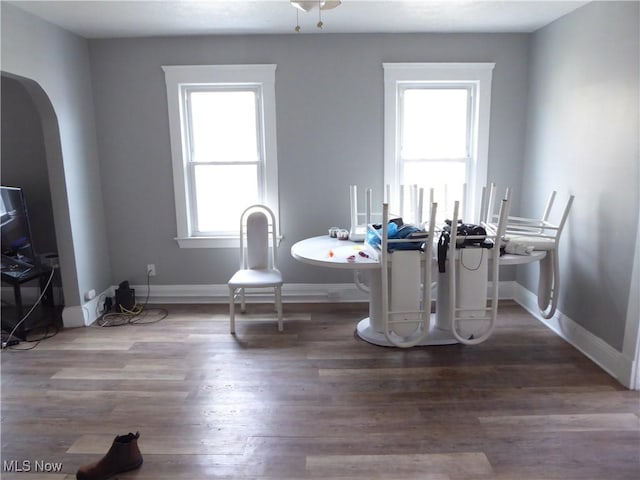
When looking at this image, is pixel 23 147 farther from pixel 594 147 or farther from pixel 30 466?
pixel 594 147

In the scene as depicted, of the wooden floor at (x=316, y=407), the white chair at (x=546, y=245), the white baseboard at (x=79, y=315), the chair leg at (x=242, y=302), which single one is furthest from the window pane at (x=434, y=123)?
the white baseboard at (x=79, y=315)

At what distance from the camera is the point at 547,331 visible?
330 cm

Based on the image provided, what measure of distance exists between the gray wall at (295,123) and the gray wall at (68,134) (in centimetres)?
15

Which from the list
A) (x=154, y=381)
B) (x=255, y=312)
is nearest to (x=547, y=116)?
(x=255, y=312)

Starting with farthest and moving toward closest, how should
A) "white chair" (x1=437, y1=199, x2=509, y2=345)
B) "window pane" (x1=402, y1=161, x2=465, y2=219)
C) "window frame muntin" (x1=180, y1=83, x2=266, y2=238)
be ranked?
"window pane" (x1=402, y1=161, x2=465, y2=219), "window frame muntin" (x1=180, y1=83, x2=266, y2=238), "white chair" (x1=437, y1=199, x2=509, y2=345)

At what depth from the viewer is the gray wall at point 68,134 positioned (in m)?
2.93

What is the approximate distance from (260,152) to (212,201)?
0.64 meters

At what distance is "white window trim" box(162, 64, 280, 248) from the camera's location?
364 centimetres

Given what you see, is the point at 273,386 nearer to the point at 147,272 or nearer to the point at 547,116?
the point at 147,272

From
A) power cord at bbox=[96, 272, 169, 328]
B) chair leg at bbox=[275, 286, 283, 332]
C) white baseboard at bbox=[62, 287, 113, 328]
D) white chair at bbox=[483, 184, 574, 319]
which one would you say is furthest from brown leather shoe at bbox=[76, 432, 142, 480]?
white chair at bbox=[483, 184, 574, 319]

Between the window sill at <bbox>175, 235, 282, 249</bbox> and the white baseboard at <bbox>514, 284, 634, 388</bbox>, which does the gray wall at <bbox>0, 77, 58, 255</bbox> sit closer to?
the window sill at <bbox>175, 235, 282, 249</bbox>

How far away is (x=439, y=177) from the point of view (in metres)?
Answer: 3.89

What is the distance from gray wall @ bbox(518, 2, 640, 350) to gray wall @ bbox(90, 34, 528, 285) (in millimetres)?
399

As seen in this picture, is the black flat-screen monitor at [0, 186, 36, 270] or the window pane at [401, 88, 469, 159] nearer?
the black flat-screen monitor at [0, 186, 36, 270]
